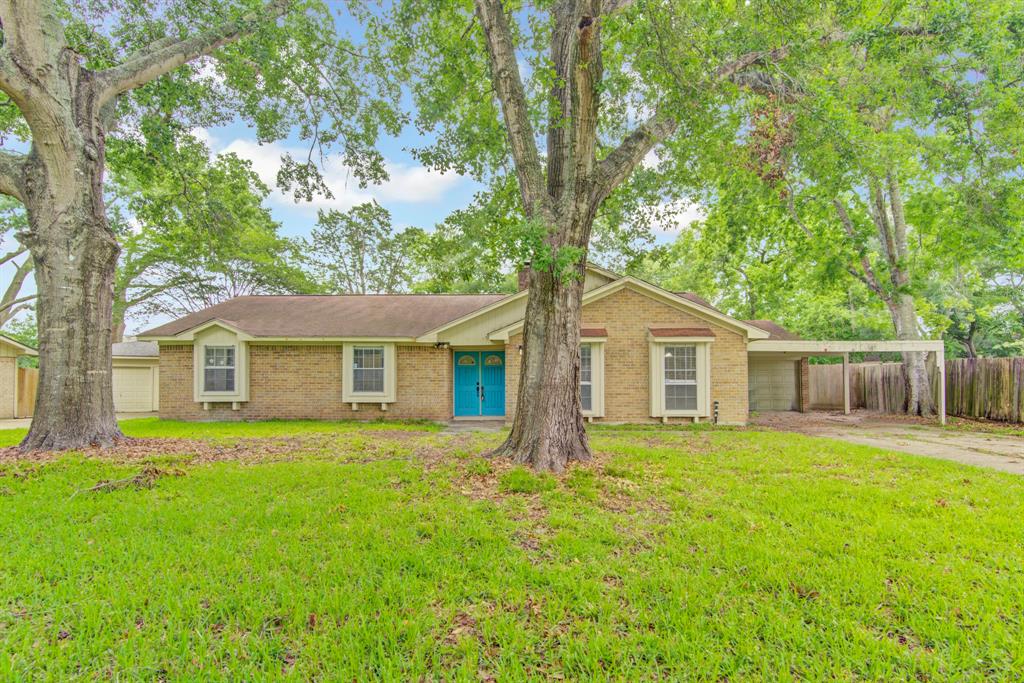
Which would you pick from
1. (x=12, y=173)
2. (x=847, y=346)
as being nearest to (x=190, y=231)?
(x=12, y=173)

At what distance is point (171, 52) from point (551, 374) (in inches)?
376

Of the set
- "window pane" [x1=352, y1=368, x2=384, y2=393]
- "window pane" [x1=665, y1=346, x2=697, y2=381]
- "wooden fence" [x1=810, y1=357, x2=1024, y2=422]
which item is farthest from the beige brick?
"wooden fence" [x1=810, y1=357, x2=1024, y2=422]

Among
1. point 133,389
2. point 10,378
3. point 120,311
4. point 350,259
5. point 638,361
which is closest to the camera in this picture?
point 638,361

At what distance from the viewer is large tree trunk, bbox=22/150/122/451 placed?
7.21m

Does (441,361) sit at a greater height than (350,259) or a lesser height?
lesser

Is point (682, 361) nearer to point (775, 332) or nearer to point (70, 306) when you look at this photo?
point (775, 332)

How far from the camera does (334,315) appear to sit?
49.2ft

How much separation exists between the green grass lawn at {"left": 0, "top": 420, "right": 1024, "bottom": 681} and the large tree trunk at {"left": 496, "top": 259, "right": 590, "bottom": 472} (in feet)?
2.15

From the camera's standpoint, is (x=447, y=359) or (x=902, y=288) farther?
(x=447, y=359)

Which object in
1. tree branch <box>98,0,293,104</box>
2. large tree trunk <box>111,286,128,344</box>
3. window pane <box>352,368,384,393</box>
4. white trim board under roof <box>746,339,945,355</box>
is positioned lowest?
window pane <box>352,368,384,393</box>

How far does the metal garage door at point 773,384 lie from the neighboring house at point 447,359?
4.28 metres

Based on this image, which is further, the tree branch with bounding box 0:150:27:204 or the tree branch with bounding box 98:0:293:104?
the tree branch with bounding box 98:0:293:104

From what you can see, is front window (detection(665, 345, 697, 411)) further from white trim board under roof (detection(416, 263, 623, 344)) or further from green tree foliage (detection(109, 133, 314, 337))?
green tree foliage (detection(109, 133, 314, 337))

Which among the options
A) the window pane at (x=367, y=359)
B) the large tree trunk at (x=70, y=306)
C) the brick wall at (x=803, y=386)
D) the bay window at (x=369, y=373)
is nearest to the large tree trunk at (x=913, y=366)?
the brick wall at (x=803, y=386)
